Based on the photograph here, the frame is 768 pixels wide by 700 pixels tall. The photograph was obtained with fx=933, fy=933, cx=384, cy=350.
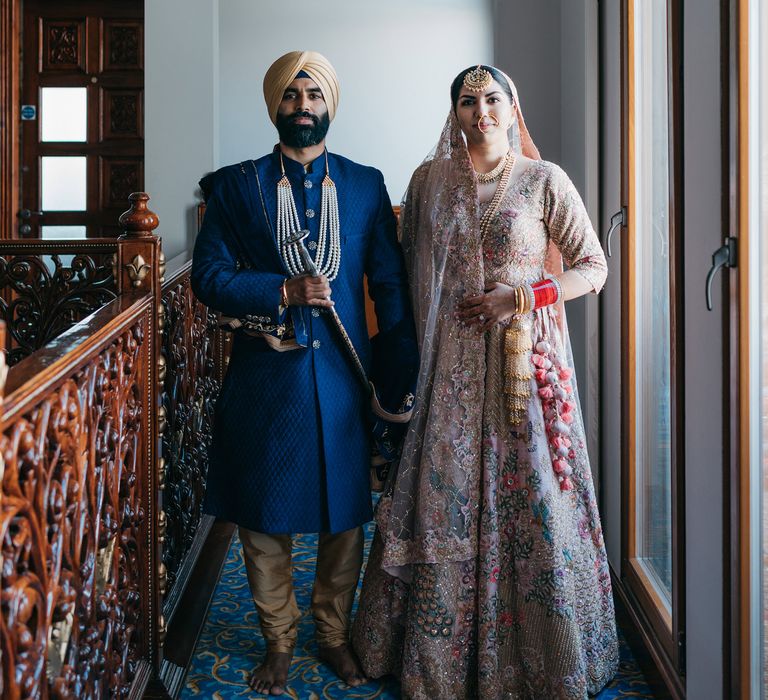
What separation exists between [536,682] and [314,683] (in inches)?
24.7

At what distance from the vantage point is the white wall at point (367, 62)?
5.39m

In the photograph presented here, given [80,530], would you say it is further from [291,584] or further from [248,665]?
[248,665]

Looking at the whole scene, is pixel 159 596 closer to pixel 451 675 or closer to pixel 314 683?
pixel 314 683

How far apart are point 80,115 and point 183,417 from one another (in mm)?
3461

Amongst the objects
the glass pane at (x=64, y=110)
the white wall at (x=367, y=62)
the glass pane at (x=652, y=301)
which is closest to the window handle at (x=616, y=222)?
the glass pane at (x=652, y=301)

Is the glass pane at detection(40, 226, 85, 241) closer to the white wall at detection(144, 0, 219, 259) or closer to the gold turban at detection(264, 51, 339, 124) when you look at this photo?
the white wall at detection(144, 0, 219, 259)

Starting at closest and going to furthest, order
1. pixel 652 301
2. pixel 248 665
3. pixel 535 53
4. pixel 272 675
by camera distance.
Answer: pixel 272 675 → pixel 248 665 → pixel 652 301 → pixel 535 53

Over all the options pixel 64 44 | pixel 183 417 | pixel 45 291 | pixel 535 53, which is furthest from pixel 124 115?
pixel 183 417

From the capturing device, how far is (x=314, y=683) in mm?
2600

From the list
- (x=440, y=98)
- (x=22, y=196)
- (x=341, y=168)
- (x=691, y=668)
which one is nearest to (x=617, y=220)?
(x=341, y=168)

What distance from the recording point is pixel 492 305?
2.35 metres

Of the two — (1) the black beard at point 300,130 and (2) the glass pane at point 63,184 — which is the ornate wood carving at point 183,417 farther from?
(2) the glass pane at point 63,184

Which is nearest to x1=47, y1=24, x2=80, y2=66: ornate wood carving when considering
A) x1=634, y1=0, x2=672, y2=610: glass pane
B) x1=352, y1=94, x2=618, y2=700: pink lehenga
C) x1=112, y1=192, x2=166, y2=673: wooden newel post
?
x1=112, y1=192, x2=166, y2=673: wooden newel post

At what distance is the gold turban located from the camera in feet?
8.05
